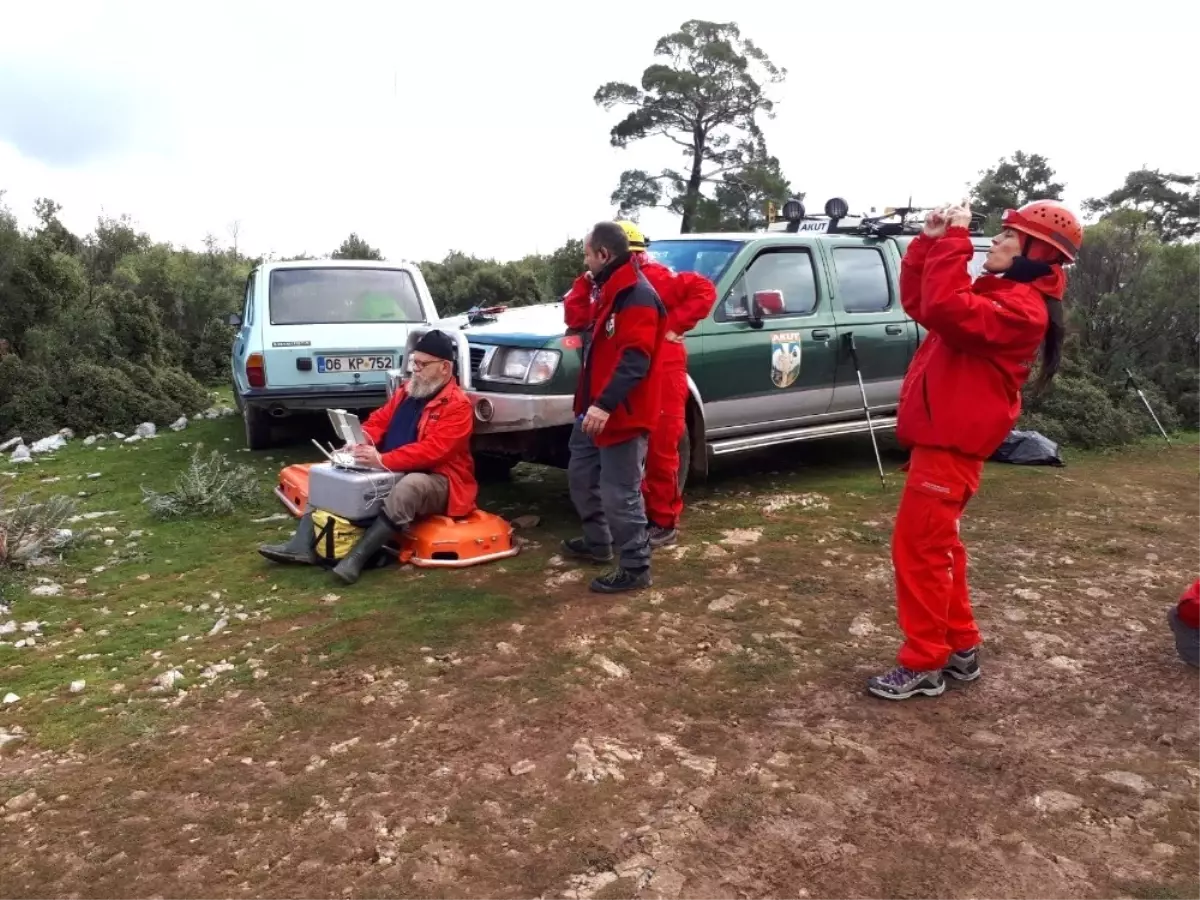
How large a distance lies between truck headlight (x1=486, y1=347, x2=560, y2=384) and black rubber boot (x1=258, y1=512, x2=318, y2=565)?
1436 millimetres

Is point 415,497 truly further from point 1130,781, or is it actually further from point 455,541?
point 1130,781

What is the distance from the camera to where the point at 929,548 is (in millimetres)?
3527

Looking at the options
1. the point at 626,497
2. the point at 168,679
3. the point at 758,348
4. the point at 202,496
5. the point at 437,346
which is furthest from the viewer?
the point at 758,348

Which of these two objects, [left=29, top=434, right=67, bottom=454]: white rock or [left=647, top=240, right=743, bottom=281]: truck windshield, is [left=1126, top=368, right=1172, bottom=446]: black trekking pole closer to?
[left=647, top=240, right=743, bottom=281]: truck windshield

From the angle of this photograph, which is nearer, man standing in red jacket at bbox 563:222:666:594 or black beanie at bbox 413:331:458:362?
man standing in red jacket at bbox 563:222:666:594

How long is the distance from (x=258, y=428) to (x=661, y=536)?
4.55 meters

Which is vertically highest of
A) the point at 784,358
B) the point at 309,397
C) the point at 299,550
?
the point at 784,358

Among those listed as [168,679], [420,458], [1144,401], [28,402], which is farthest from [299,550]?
[1144,401]

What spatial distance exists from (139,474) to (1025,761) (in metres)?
7.03

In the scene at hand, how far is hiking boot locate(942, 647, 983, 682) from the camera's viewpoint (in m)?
3.86

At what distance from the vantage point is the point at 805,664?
4.04 meters

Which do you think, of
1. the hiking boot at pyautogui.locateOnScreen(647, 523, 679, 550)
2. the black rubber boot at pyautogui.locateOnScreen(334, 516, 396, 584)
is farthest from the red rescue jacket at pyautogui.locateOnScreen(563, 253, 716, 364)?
the black rubber boot at pyautogui.locateOnScreen(334, 516, 396, 584)

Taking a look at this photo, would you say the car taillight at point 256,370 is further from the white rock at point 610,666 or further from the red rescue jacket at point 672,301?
the white rock at point 610,666

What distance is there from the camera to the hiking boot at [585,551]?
539cm
